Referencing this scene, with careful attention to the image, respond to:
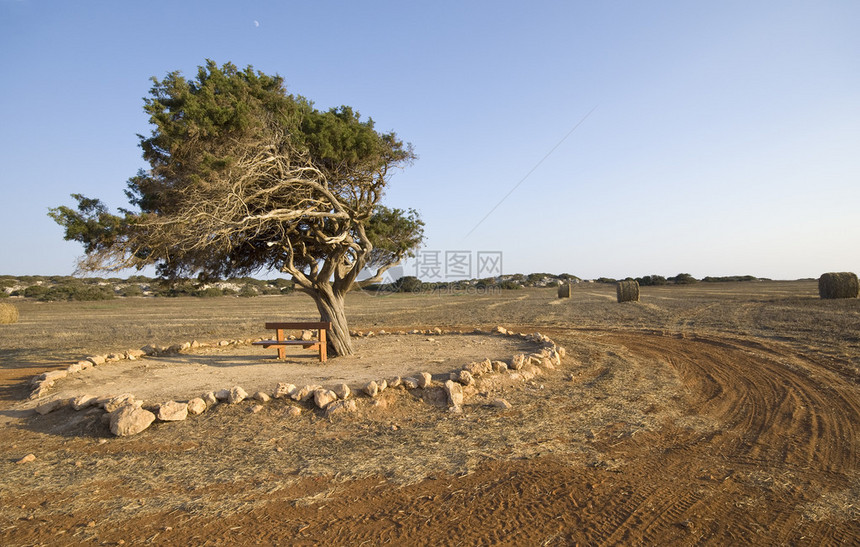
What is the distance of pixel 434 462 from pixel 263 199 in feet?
20.7

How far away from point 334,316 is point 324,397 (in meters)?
4.02

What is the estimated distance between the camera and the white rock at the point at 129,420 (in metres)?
6.21

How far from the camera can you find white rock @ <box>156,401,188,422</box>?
658 centimetres

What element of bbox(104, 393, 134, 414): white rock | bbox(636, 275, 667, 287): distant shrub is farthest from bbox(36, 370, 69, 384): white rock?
bbox(636, 275, 667, 287): distant shrub

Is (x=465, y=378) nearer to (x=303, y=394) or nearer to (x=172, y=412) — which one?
(x=303, y=394)

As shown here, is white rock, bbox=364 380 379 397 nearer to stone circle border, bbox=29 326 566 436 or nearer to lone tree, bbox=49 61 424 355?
stone circle border, bbox=29 326 566 436

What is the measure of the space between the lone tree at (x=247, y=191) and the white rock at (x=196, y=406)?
2.60 m

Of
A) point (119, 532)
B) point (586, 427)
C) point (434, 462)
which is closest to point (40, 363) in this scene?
point (119, 532)

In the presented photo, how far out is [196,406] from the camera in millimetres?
6863

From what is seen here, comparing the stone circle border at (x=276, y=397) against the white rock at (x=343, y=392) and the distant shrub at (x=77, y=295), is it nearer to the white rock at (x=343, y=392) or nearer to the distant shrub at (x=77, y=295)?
the white rock at (x=343, y=392)

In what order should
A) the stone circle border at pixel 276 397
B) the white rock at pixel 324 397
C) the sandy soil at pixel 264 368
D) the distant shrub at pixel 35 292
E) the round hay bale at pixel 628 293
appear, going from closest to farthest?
the stone circle border at pixel 276 397 → the white rock at pixel 324 397 → the sandy soil at pixel 264 368 → the round hay bale at pixel 628 293 → the distant shrub at pixel 35 292

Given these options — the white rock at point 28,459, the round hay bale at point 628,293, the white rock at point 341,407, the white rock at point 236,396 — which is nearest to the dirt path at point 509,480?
the white rock at point 28,459

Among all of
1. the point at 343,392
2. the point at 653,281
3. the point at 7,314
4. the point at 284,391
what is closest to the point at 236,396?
the point at 284,391

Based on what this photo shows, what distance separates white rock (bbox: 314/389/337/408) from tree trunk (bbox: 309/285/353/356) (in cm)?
370
